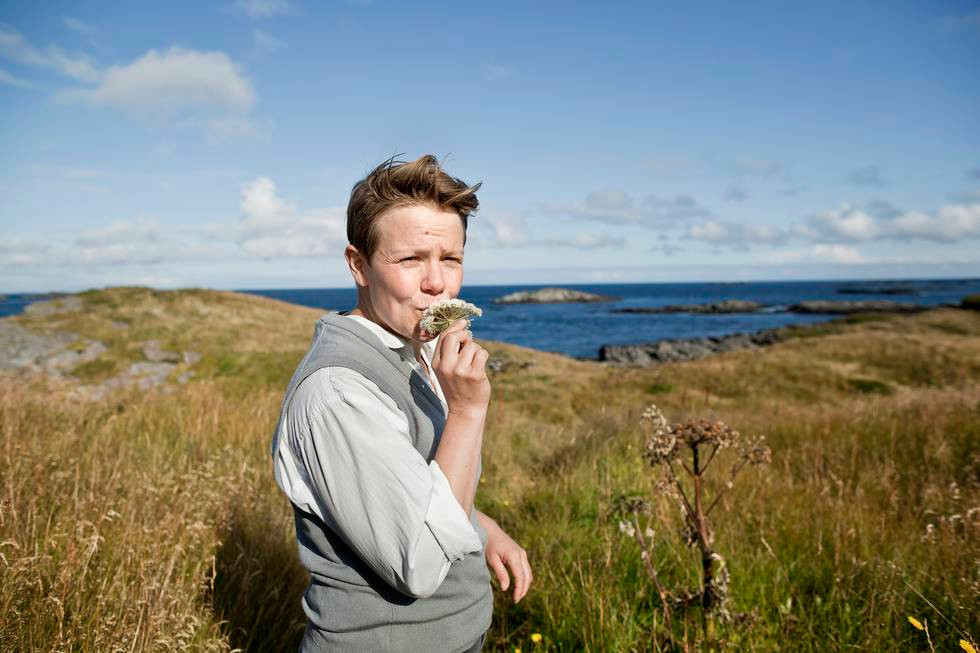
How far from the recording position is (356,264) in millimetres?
1803

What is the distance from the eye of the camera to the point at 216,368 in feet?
52.9

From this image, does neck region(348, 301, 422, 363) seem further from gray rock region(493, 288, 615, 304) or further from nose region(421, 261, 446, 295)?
gray rock region(493, 288, 615, 304)

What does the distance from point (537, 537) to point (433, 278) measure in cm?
267

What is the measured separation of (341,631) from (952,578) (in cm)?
328

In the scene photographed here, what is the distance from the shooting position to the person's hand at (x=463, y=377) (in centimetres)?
144

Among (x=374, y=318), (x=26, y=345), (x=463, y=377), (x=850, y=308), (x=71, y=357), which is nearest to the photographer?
(x=463, y=377)

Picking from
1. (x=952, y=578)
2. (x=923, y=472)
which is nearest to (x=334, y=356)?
(x=952, y=578)

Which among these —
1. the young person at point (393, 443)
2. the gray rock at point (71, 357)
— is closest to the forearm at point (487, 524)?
the young person at point (393, 443)

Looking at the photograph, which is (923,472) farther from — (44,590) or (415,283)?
(44,590)

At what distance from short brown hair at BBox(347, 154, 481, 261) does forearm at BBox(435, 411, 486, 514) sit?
61 centimetres

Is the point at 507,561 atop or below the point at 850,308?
atop

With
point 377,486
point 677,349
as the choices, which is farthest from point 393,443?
point 677,349

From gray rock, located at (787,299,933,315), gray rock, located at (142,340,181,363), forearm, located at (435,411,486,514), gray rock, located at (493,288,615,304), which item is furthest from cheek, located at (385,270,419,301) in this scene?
gray rock, located at (493,288,615,304)

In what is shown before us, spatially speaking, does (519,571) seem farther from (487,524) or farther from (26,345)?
(26,345)
